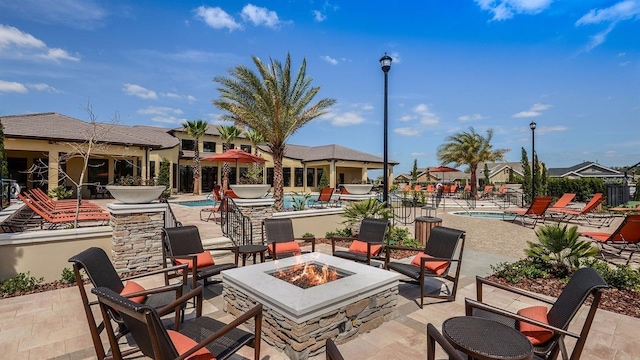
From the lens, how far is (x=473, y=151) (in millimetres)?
27484

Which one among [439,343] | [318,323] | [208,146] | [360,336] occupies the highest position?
[208,146]

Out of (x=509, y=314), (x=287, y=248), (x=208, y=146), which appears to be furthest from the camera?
(x=208, y=146)

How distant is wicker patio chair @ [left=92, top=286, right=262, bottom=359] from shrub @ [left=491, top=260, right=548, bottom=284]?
4.87 metres

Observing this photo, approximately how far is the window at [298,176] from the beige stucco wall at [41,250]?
87.7 ft

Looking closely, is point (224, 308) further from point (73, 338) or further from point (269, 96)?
point (269, 96)

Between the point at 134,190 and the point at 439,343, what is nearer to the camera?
the point at 439,343

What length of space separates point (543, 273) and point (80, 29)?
15.5 metres

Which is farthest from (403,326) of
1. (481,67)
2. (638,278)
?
(481,67)

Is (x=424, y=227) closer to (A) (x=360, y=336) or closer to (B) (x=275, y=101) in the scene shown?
(A) (x=360, y=336)

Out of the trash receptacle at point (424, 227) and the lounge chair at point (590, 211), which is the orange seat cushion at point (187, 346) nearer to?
the trash receptacle at point (424, 227)

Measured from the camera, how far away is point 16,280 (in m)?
5.02

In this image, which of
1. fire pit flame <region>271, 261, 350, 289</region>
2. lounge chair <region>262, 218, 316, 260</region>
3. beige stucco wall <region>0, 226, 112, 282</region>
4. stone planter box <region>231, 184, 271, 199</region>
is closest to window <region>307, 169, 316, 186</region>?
stone planter box <region>231, 184, 271, 199</region>

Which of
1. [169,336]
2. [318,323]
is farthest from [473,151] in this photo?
[169,336]

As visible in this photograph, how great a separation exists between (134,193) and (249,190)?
2640 mm
